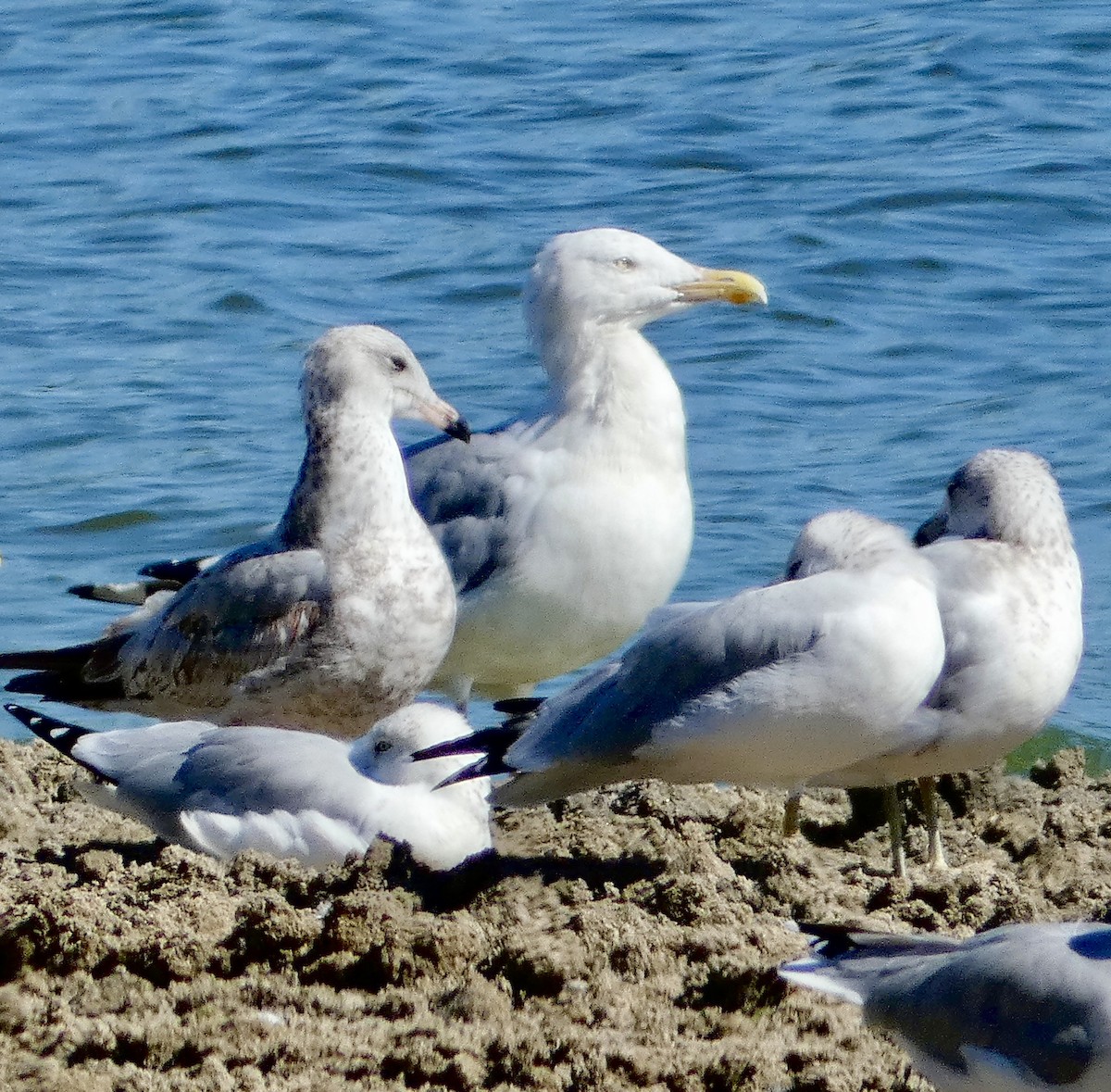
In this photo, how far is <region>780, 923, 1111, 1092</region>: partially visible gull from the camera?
4000 mm

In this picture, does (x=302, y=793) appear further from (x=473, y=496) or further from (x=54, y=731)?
(x=473, y=496)

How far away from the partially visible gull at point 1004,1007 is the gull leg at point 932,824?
1621mm

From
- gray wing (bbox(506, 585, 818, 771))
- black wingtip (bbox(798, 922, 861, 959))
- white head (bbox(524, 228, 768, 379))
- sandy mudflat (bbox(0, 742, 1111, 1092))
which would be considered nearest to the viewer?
sandy mudflat (bbox(0, 742, 1111, 1092))

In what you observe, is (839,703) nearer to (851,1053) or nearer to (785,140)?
(851,1053)

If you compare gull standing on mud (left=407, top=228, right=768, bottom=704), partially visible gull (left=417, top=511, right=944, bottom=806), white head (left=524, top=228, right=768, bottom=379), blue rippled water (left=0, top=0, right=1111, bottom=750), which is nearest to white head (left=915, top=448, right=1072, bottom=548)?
partially visible gull (left=417, top=511, right=944, bottom=806)

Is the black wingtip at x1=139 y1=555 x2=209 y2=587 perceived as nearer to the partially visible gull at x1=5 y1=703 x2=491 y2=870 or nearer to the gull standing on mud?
the gull standing on mud

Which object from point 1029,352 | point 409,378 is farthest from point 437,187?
point 409,378

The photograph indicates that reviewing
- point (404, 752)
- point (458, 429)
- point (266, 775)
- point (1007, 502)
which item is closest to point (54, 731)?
point (266, 775)

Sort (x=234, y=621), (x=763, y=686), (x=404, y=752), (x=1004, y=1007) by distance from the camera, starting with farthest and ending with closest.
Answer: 1. (x=234, y=621)
2. (x=404, y=752)
3. (x=763, y=686)
4. (x=1004, y=1007)

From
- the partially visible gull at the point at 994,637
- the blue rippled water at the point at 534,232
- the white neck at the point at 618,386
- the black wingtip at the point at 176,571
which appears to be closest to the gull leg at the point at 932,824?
the partially visible gull at the point at 994,637

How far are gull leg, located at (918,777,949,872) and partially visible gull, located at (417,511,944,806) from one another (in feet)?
1.57

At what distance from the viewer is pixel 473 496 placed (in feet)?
23.7

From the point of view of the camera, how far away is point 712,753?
18.6 ft

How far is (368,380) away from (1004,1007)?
336cm
